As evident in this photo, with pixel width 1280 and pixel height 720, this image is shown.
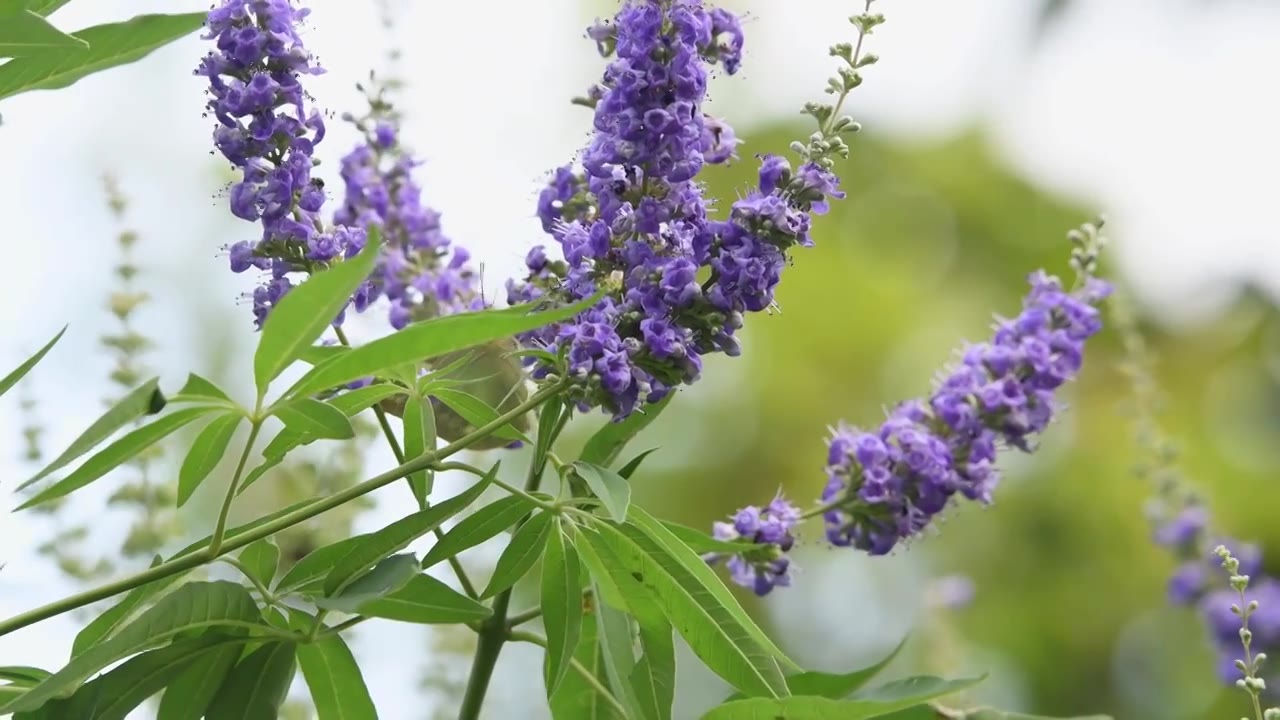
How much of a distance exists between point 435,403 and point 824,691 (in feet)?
1.27

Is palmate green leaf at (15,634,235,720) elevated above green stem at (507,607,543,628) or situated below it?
below

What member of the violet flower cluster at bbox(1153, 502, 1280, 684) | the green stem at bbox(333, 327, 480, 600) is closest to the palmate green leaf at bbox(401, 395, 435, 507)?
the green stem at bbox(333, 327, 480, 600)

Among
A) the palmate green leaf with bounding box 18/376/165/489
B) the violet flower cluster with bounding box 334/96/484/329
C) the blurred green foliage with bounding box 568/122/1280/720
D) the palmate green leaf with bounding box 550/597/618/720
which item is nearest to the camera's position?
the palmate green leaf with bounding box 18/376/165/489

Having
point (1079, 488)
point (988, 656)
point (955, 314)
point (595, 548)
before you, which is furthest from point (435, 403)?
point (955, 314)

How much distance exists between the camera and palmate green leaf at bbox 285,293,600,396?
77 cm

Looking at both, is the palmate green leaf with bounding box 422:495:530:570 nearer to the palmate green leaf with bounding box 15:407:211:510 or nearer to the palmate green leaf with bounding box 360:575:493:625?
the palmate green leaf with bounding box 360:575:493:625

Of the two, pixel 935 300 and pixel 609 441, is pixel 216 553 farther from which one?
pixel 935 300

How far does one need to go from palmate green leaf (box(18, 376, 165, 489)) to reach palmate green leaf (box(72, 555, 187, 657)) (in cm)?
24

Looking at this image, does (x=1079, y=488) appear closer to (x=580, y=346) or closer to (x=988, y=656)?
(x=988, y=656)

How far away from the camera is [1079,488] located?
5348 mm

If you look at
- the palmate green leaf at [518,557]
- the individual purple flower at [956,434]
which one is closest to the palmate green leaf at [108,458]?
the palmate green leaf at [518,557]

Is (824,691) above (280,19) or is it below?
below

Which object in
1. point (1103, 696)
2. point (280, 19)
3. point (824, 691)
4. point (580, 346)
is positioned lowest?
point (824, 691)

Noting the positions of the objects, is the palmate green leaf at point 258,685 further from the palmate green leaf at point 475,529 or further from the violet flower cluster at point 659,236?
the violet flower cluster at point 659,236
